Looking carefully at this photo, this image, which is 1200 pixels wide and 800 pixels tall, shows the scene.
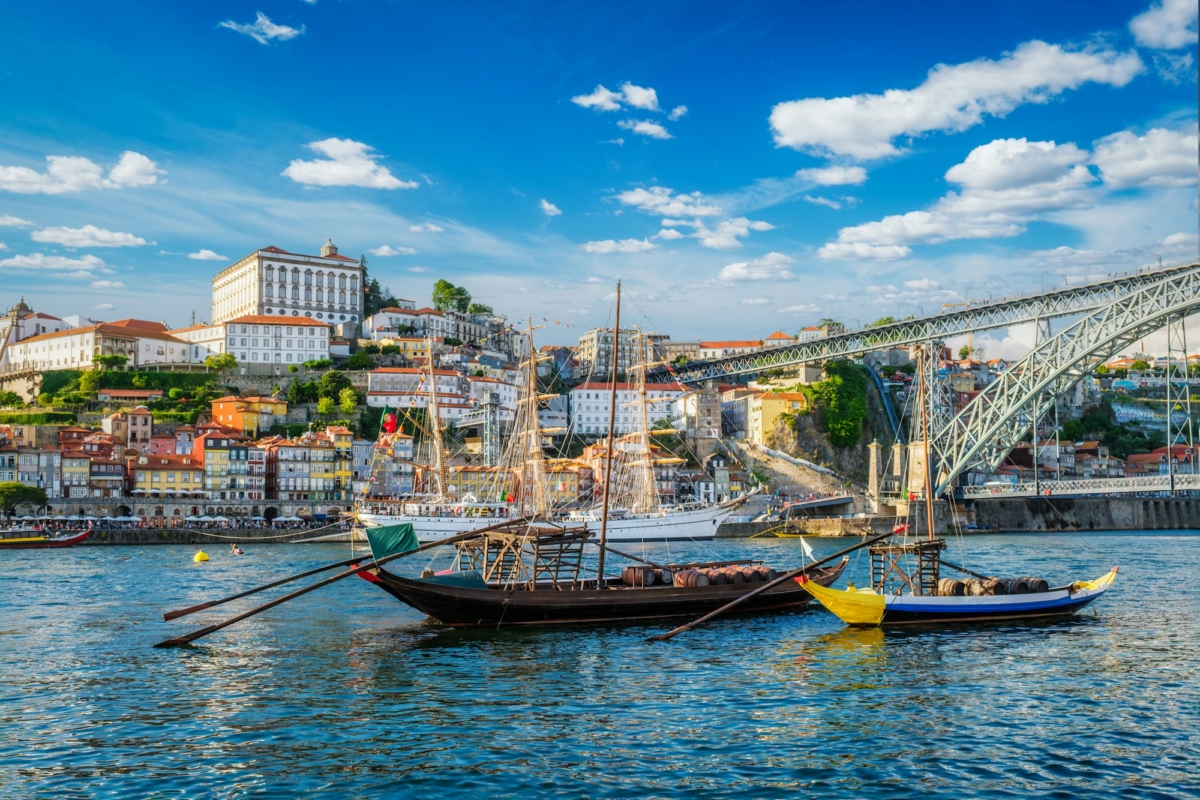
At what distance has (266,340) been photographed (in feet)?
288

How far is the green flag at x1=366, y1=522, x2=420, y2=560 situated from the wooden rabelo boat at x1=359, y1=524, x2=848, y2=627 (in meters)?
0.02

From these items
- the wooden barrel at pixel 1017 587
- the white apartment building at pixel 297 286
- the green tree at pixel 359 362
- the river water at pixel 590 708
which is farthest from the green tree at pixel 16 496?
the wooden barrel at pixel 1017 587

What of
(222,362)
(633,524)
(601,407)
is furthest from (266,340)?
(633,524)

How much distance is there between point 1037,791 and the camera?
10672 mm

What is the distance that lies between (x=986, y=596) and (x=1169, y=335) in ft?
125

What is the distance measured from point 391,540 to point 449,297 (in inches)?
3633

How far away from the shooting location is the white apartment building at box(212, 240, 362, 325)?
96.5 metres

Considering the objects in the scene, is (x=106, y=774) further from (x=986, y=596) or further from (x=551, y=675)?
(x=986, y=596)

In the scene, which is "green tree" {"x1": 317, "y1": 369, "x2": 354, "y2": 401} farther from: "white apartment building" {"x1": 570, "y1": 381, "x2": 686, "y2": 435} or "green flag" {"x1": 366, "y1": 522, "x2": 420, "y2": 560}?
"green flag" {"x1": 366, "y1": 522, "x2": 420, "y2": 560}

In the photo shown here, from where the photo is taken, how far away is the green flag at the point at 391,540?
20194 mm

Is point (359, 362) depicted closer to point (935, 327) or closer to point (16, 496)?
point (16, 496)

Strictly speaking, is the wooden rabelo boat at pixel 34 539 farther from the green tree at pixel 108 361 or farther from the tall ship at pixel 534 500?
the green tree at pixel 108 361

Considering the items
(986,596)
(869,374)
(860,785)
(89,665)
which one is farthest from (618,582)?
(869,374)

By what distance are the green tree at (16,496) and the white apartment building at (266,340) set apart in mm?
30916
